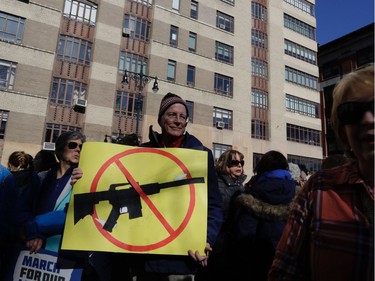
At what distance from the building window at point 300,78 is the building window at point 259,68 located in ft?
9.91

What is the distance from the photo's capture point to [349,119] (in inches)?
45.7

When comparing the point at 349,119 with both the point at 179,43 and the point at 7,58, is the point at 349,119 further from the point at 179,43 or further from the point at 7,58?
the point at 179,43

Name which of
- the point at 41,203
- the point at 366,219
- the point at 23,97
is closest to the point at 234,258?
the point at 41,203

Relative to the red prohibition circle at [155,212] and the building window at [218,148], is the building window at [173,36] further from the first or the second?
the red prohibition circle at [155,212]

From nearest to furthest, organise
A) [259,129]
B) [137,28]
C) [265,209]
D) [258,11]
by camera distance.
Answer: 1. [265,209]
2. [137,28]
3. [259,129]
4. [258,11]

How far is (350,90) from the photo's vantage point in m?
1.20

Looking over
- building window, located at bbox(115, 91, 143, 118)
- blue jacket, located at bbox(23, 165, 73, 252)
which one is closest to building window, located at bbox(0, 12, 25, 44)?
building window, located at bbox(115, 91, 143, 118)

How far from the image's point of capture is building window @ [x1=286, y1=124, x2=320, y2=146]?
31906 millimetres

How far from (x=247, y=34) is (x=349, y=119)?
32.0m

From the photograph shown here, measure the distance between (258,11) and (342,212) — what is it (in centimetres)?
3493

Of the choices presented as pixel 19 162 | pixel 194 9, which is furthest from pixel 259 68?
pixel 19 162

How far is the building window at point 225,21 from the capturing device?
29438 millimetres

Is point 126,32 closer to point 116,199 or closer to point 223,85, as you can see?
point 223,85

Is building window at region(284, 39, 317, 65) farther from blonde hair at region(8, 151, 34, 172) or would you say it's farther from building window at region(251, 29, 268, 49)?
blonde hair at region(8, 151, 34, 172)
